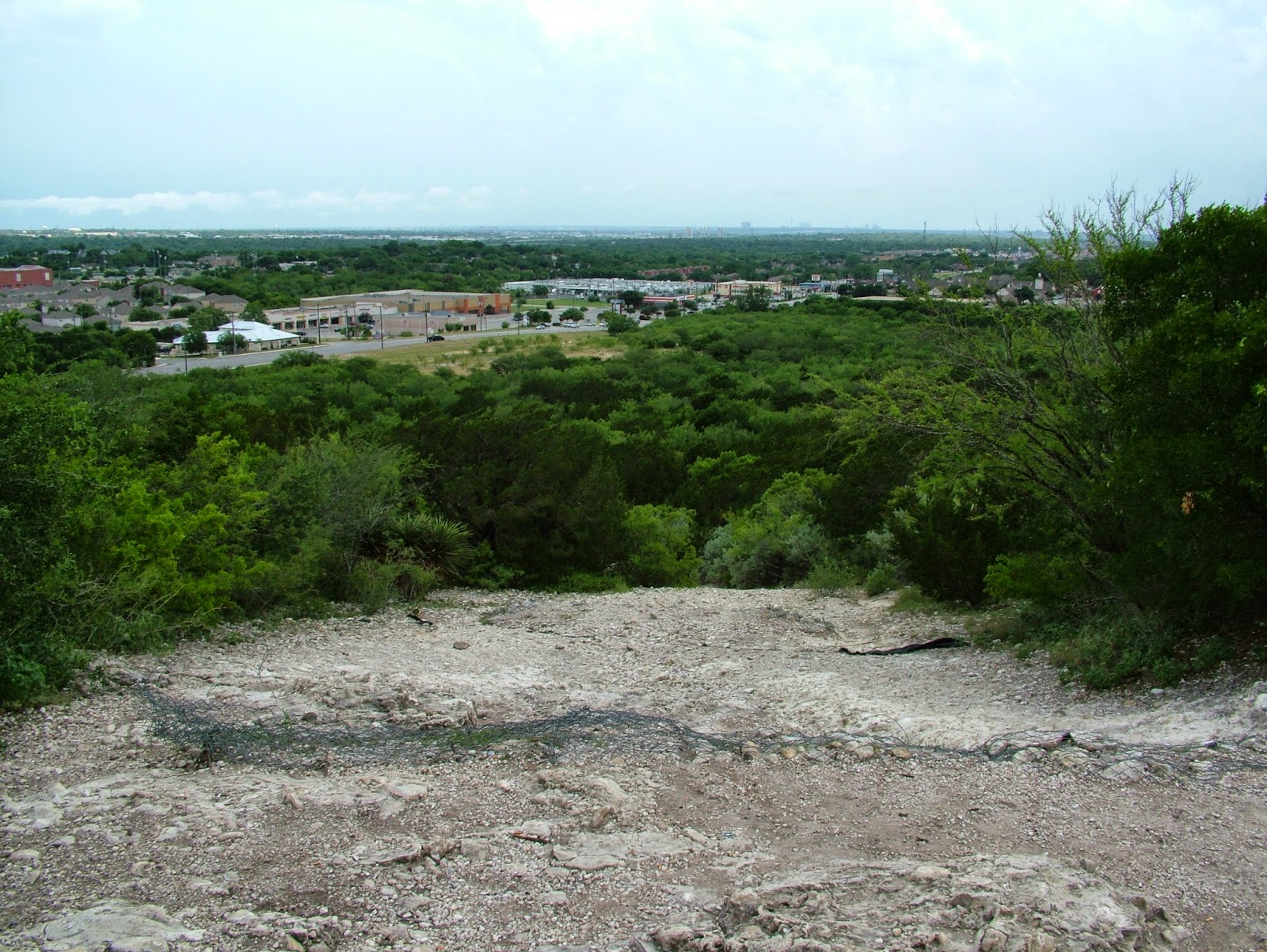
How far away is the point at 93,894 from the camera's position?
4871 mm

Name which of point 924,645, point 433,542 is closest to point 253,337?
point 433,542

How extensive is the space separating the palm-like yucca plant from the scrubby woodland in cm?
4

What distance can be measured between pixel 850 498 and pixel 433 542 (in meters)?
6.31

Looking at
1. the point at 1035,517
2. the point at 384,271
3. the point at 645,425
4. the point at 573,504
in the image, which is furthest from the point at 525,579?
the point at 384,271

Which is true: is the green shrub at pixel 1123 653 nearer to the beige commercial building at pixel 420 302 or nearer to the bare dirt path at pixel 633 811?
the bare dirt path at pixel 633 811

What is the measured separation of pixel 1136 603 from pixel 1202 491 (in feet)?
4.78

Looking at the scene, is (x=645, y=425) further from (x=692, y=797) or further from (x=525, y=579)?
(x=692, y=797)

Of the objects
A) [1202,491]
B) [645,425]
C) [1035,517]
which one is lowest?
[645,425]

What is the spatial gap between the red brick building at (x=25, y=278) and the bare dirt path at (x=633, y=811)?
104 meters

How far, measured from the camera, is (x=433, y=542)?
1430cm

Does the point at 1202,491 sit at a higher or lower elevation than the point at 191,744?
higher

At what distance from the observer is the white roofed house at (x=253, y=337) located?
197 ft

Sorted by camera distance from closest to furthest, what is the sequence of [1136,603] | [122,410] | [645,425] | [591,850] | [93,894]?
[93,894]
[591,850]
[1136,603]
[122,410]
[645,425]

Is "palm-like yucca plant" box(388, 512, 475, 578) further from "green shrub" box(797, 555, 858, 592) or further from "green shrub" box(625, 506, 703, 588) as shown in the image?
"green shrub" box(797, 555, 858, 592)
